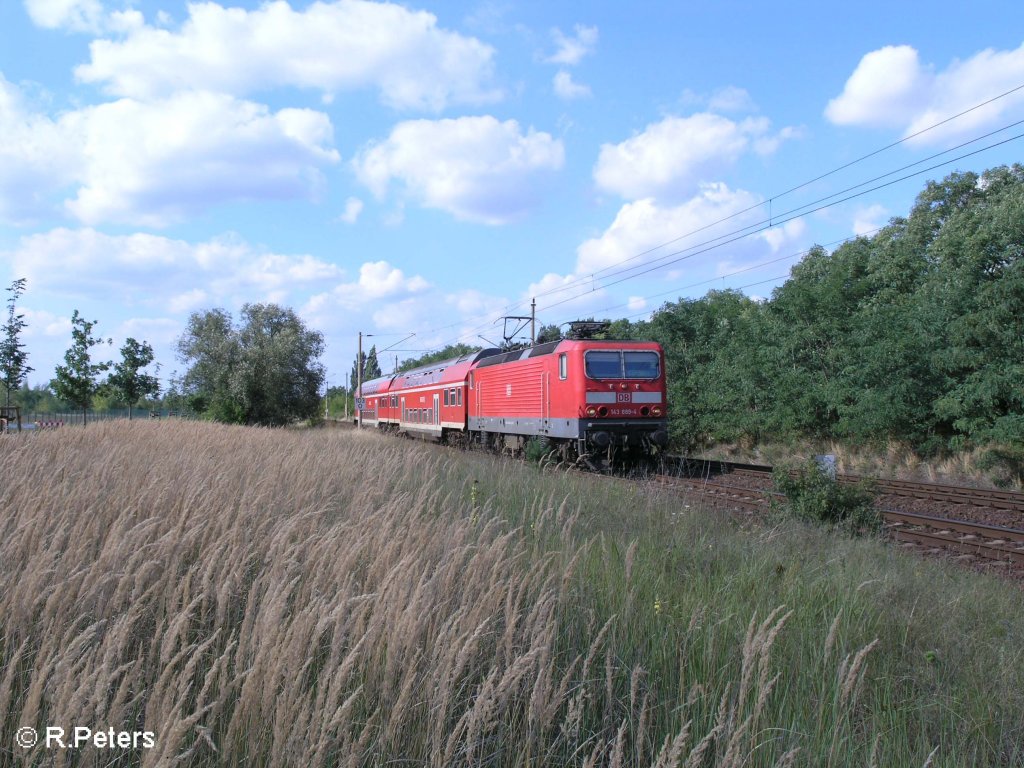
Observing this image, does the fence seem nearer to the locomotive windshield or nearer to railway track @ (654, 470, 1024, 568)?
the locomotive windshield

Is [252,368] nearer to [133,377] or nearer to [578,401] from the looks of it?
[133,377]

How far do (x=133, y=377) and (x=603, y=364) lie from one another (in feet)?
67.2

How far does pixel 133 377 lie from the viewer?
28375 mm

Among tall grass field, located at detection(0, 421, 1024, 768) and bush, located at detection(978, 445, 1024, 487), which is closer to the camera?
tall grass field, located at detection(0, 421, 1024, 768)

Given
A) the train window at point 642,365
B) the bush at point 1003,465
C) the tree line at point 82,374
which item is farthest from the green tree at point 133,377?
the bush at point 1003,465

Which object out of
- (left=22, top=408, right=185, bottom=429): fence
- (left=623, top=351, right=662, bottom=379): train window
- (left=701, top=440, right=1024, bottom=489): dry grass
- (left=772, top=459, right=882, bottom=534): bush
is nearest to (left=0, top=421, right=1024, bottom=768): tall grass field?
(left=772, top=459, right=882, bottom=534): bush

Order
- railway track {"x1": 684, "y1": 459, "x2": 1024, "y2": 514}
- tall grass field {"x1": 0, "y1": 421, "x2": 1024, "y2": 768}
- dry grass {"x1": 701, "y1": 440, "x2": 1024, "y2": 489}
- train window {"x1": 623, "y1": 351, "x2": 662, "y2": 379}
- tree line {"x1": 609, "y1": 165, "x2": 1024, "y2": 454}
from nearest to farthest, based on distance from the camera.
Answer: tall grass field {"x1": 0, "y1": 421, "x2": 1024, "y2": 768}, railway track {"x1": 684, "y1": 459, "x2": 1024, "y2": 514}, tree line {"x1": 609, "y1": 165, "x2": 1024, "y2": 454}, dry grass {"x1": 701, "y1": 440, "x2": 1024, "y2": 489}, train window {"x1": 623, "y1": 351, "x2": 662, "y2": 379}

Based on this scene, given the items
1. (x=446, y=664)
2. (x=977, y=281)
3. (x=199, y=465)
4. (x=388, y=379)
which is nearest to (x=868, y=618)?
(x=446, y=664)

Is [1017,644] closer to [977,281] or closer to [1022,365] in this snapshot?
[1022,365]

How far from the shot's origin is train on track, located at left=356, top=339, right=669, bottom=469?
1650 cm

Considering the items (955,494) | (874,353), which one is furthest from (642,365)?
(955,494)

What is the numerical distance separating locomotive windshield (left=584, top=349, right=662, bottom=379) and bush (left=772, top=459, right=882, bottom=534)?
6.77 m

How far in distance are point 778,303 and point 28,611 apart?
22.3 metres

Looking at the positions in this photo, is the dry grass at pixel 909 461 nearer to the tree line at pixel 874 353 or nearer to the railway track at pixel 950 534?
the tree line at pixel 874 353
